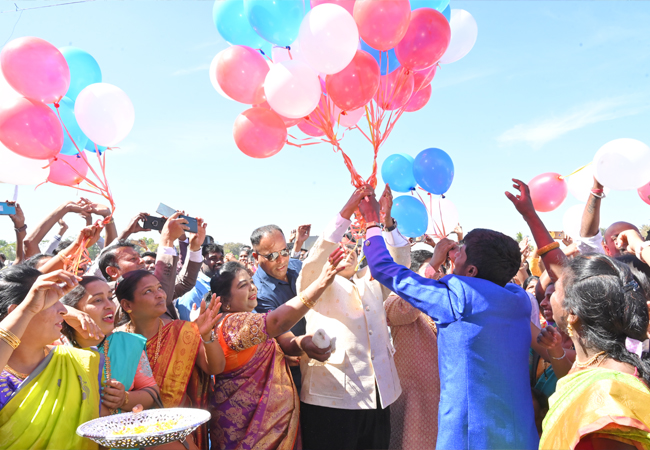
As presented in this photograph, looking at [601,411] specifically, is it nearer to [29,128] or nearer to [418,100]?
[418,100]

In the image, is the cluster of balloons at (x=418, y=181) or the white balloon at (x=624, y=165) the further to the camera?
the cluster of balloons at (x=418, y=181)

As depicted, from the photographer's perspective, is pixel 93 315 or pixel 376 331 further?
pixel 376 331

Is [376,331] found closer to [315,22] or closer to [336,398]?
[336,398]

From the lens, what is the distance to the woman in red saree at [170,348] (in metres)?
2.87

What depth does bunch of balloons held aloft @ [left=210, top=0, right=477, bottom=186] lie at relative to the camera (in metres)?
3.09

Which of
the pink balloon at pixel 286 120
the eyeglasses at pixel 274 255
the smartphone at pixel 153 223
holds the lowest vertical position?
the eyeglasses at pixel 274 255

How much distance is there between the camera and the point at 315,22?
3.01 meters

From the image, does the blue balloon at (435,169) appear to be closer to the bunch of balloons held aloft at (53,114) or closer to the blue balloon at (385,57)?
the blue balloon at (385,57)

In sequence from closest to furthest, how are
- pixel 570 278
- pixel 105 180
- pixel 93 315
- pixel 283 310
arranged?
pixel 570 278 < pixel 93 315 < pixel 283 310 < pixel 105 180

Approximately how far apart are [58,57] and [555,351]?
3782mm

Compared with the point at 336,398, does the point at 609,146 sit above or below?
above

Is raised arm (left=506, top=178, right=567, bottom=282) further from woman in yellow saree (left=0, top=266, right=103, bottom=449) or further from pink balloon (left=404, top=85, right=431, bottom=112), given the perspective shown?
woman in yellow saree (left=0, top=266, right=103, bottom=449)

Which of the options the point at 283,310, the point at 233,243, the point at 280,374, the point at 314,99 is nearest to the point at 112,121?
the point at 314,99

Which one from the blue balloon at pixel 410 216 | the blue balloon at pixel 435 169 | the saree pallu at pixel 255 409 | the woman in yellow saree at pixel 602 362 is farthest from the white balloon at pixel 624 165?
the saree pallu at pixel 255 409
